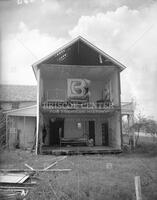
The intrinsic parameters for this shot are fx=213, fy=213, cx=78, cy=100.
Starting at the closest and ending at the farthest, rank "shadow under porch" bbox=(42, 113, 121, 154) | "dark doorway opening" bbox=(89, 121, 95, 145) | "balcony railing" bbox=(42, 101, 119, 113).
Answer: "balcony railing" bbox=(42, 101, 119, 113)
"shadow under porch" bbox=(42, 113, 121, 154)
"dark doorway opening" bbox=(89, 121, 95, 145)

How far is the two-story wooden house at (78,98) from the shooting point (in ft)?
20.6

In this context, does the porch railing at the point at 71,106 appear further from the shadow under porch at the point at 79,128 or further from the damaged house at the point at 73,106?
the shadow under porch at the point at 79,128

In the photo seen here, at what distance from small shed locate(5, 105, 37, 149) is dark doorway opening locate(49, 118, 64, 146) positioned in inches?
27.3

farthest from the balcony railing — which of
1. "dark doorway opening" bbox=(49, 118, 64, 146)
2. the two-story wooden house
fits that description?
"dark doorway opening" bbox=(49, 118, 64, 146)

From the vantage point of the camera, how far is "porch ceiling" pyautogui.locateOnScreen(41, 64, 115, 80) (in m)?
6.69

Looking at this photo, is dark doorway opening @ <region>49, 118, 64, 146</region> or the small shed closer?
the small shed


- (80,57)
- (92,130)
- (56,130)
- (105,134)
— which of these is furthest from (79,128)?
(80,57)

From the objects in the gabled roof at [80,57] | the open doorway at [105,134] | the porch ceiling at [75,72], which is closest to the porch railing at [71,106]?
the porch ceiling at [75,72]

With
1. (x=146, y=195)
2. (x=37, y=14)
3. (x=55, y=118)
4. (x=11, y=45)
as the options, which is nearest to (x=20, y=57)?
(x=11, y=45)

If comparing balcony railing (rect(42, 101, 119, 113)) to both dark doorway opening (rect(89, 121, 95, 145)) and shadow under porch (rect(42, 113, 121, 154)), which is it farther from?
dark doorway opening (rect(89, 121, 95, 145))

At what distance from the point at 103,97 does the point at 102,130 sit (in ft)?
4.13

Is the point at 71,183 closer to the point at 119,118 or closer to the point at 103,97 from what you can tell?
the point at 119,118

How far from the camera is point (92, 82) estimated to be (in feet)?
26.5

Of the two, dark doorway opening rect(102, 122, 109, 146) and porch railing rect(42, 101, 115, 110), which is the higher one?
porch railing rect(42, 101, 115, 110)
